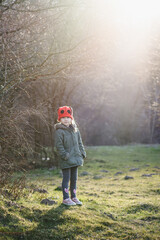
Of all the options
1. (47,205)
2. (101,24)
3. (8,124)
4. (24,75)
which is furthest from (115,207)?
(101,24)

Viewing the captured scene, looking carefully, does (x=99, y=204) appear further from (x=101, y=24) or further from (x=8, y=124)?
(x=101, y=24)

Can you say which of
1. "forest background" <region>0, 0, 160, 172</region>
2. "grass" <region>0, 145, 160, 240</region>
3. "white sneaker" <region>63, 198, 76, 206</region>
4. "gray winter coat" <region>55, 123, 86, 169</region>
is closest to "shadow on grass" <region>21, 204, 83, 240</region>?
"grass" <region>0, 145, 160, 240</region>

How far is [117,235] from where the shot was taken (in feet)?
13.3

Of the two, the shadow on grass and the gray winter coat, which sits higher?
the gray winter coat

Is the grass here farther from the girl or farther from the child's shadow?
the girl

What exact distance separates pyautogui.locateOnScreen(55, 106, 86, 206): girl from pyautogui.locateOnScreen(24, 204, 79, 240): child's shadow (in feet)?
1.92

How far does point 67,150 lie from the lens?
5.15 metres

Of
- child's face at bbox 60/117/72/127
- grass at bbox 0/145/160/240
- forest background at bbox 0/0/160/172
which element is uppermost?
forest background at bbox 0/0/160/172

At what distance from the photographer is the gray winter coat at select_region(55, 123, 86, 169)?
5027 millimetres

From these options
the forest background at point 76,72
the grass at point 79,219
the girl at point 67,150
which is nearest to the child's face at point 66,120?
the girl at point 67,150

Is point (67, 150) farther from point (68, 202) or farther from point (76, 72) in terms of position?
point (76, 72)

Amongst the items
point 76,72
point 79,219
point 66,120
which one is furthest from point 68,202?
point 76,72

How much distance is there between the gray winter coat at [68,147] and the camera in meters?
5.03

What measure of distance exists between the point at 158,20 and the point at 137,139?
1828 cm
